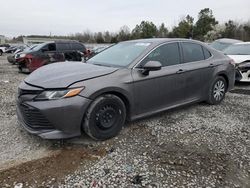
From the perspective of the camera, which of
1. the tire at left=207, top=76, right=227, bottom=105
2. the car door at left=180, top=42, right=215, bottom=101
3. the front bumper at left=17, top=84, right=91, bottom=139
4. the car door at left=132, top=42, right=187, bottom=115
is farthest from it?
the tire at left=207, top=76, right=227, bottom=105

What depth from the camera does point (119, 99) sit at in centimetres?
395

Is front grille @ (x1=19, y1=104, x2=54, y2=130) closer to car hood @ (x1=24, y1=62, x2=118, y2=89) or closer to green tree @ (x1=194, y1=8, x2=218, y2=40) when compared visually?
car hood @ (x1=24, y1=62, x2=118, y2=89)

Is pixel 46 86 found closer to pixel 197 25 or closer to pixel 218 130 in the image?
pixel 218 130

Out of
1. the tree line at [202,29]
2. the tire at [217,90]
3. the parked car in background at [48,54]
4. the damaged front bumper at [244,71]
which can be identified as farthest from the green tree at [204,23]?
the tire at [217,90]

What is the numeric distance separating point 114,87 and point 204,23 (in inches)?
2047

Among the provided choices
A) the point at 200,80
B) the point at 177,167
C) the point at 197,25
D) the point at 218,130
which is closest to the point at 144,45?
the point at 200,80

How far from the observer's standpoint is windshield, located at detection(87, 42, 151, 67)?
173 inches

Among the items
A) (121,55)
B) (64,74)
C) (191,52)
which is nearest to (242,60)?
(191,52)

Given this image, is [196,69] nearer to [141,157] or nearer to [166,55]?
[166,55]

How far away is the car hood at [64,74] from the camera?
3578 mm

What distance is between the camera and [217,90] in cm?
583

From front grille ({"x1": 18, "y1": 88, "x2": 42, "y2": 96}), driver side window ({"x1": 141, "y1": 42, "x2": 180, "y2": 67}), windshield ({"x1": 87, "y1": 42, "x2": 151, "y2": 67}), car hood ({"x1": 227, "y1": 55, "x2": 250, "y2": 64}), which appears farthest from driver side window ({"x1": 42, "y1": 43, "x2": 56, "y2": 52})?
front grille ({"x1": 18, "y1": 88, "x2": 42, "y2": 96})

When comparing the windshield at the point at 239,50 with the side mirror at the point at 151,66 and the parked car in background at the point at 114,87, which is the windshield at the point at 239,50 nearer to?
the parked car in background at the point at 114,87

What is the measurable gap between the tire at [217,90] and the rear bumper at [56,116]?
122 inches
